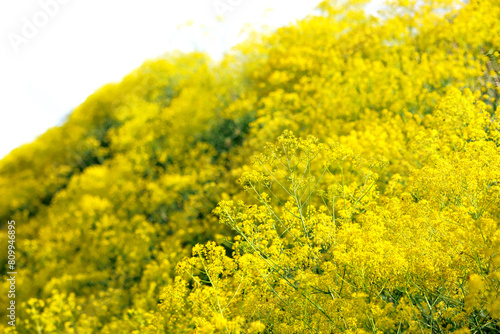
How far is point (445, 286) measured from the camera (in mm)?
5129

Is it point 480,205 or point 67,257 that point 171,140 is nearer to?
point 67,257

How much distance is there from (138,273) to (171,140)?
10505 millimetres

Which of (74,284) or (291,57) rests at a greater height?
(291,57)

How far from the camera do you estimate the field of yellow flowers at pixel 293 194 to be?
214 inches

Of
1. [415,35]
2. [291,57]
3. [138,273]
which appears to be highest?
[291,57]

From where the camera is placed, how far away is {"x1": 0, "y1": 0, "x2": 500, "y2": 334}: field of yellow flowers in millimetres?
5430

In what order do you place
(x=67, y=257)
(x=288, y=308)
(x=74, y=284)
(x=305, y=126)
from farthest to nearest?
(x=67, y=257), (x=74, y=284), (x=305, y=126), (x=288, y=308)

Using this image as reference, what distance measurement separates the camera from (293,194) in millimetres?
7824

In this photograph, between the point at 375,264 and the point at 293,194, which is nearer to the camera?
the point at 375,264

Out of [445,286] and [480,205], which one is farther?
[480,205]

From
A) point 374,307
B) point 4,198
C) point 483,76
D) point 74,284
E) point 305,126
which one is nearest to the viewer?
point 374,307

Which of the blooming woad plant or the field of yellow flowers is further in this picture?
the field of yellow flowers

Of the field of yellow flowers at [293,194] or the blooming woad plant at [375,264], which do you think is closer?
the blooming woad plant at [375,264]

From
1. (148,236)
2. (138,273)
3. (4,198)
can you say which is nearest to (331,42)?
(148,236)
